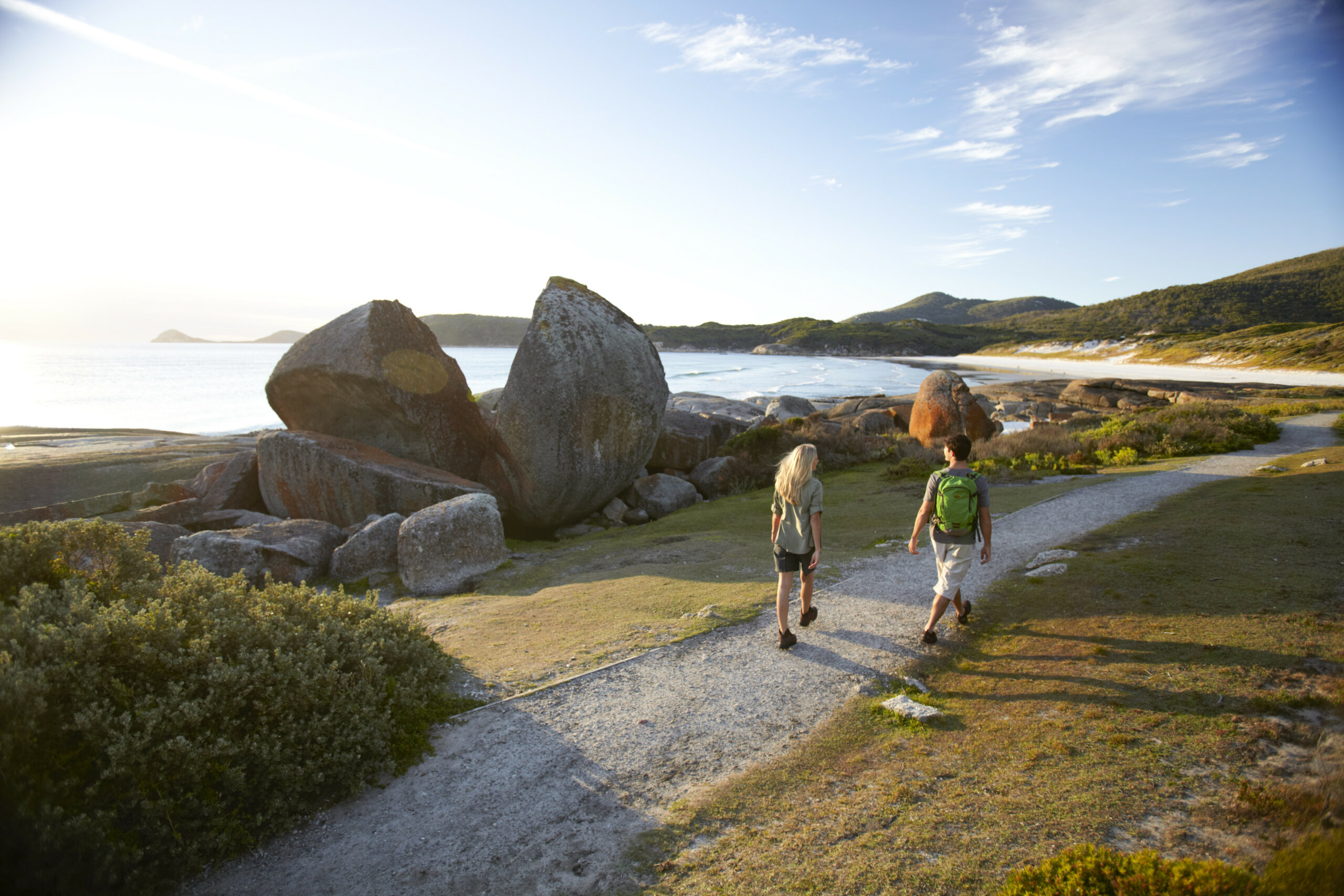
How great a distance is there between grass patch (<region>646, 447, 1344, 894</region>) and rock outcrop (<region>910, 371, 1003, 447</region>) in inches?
609

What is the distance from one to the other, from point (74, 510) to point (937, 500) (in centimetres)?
1915

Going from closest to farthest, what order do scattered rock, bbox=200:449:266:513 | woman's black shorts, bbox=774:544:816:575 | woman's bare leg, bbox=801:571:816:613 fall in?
woman's black shorts, bbox=774:544:816:575
woman's bare leg, bbox=801:571:816:613
scattered rock, bbox=200:449:266:513

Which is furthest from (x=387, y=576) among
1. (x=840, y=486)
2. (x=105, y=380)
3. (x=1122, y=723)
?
(x=105, y=380)

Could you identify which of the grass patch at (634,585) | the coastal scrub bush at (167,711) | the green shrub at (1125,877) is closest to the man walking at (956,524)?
the grass patch at (634,585)

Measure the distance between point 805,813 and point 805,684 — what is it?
1.88 metres

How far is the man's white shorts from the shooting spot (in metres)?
6.78

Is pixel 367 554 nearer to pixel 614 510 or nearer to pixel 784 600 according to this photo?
pixel 614 510

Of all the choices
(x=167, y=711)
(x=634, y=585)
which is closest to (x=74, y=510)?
(x=634, y=585)

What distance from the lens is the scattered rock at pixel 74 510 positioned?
14.6m

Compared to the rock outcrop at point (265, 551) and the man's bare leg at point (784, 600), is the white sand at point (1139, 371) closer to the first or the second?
the man's bare leg at point (784, 600)

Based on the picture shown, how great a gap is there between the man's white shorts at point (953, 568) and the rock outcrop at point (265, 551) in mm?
9692

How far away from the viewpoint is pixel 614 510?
16.2 metres

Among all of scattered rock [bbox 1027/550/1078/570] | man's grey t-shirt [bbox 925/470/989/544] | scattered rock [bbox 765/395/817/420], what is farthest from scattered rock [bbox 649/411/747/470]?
man's grey t-shirt [bbox 925/470/989/544]

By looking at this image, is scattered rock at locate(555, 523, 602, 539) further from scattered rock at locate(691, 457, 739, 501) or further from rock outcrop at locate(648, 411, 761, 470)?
rock outcrop at locate(648, 411, 761, 470)
